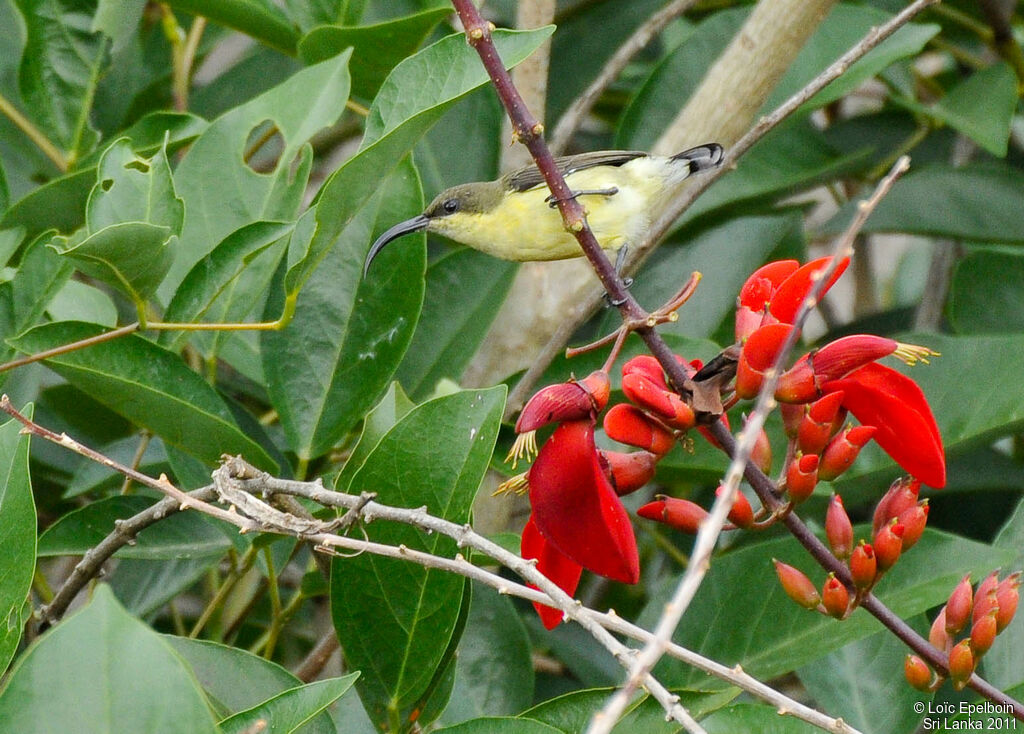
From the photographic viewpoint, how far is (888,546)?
4.10ft

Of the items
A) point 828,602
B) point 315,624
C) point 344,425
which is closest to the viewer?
point 828,602

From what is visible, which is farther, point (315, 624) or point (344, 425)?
point (315, 624)

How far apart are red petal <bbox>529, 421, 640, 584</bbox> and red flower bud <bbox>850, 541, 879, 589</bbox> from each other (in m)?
0.23

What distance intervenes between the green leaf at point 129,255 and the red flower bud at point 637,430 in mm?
564

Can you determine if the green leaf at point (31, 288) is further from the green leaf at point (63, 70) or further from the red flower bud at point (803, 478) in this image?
the red flower bud at point (803, 478)

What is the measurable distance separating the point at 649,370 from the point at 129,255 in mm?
614

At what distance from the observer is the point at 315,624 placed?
235 centimetres

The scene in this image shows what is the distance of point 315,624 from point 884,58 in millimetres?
1517

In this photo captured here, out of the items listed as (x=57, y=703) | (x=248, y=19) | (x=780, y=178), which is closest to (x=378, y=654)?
(x=57, y=703)

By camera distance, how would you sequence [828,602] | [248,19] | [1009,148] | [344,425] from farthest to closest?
[1009,148] < [248,19] < [344,425] < [828,602]

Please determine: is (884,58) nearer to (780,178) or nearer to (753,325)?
(780,178)

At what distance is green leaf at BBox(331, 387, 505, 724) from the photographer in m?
1.36

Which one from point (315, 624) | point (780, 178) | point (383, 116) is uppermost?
point (383, 116)

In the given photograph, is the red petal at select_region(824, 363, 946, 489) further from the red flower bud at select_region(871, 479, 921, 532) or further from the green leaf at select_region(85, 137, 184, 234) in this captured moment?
the green leaf at select_region(85, 137, 184, 234)
